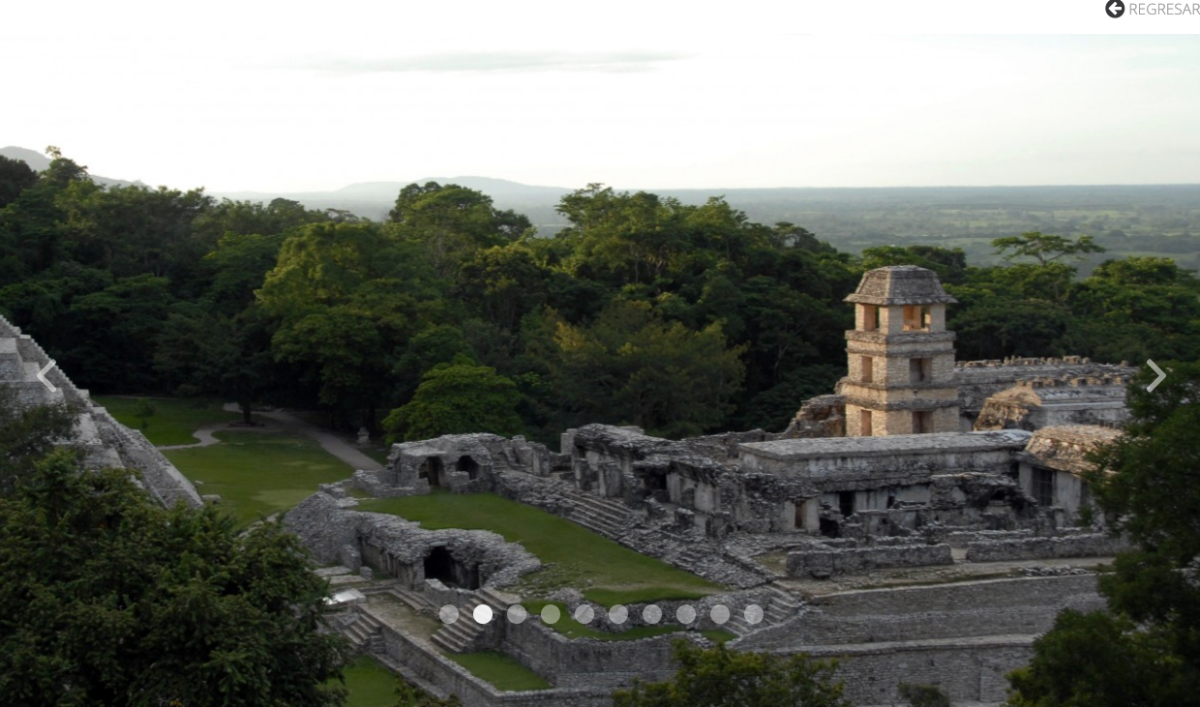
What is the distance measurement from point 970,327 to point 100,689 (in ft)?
141

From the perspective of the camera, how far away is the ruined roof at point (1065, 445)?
33062 millimetres

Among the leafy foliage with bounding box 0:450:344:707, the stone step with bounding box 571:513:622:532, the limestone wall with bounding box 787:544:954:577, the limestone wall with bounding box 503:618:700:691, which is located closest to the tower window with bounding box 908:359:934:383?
the stone step with bounding box 571:513:622:532

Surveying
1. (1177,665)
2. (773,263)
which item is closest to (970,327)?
(773,263)

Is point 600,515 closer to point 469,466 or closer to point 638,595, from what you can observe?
point 638,595

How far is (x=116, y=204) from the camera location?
230ft

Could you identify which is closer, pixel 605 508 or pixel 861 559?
pixel 861 559

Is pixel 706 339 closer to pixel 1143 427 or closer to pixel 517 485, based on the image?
pixel 517 485

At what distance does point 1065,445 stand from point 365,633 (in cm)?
1565

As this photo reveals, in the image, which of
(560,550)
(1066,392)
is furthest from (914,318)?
(560,550)

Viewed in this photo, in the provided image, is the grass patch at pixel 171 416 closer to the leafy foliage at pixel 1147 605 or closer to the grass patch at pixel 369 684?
the grass patch at pixel 369 684

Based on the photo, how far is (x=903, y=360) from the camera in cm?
4231

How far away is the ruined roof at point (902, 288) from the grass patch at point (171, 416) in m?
23.3

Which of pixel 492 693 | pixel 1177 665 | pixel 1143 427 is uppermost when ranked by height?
pixel 1143 427

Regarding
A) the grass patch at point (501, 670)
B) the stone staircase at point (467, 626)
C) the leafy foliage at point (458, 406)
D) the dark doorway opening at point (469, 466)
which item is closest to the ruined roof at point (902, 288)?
the dark doorway opening at point (469, 466)
